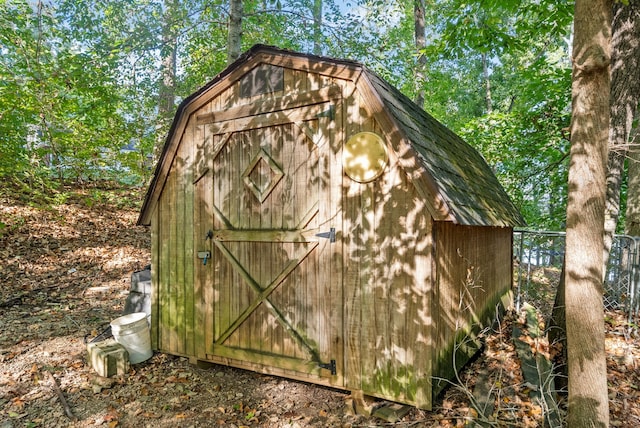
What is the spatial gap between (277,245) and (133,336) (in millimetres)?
2385

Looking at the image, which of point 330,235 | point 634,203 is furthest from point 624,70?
point 330,235

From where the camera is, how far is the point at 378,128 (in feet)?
11.6

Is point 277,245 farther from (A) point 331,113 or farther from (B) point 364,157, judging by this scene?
(A) point 331,113

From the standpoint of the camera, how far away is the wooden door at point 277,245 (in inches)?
150

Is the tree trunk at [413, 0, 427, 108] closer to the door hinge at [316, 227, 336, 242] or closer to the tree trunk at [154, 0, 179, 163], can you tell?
the tree trunk at [154, 0, 179, 163]

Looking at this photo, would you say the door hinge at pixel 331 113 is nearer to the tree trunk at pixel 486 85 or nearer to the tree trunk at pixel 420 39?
the tree trunk at pixel 420 39

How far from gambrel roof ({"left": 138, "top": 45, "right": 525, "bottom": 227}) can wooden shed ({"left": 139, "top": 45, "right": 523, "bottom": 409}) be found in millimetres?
16

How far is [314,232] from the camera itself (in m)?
3.87

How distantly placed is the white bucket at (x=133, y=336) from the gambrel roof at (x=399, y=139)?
5.04 ft

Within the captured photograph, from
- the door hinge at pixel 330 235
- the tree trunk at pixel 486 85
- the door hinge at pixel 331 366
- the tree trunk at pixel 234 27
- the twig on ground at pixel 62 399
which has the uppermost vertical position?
the tree trunk at pixel 486 85

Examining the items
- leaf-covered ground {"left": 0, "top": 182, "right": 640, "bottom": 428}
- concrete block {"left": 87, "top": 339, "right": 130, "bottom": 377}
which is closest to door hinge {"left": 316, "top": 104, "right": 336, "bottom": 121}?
leaf-covered ground {"left": 0, "top": 182, "right": 640, "bottom": 428}

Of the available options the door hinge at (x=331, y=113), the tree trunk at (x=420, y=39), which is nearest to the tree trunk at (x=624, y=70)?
the door hinge at (x=331, y=113)

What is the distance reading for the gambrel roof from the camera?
3240mm

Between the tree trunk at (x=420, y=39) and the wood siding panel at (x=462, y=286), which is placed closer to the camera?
the wood siding panel at (x=462, y=286)
